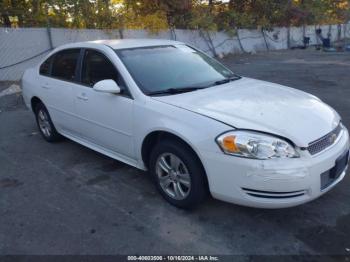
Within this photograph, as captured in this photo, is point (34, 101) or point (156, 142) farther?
point (34, 101)

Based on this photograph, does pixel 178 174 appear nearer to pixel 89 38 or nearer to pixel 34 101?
pixel 34 101

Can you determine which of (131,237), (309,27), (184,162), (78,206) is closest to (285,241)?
(184,162)

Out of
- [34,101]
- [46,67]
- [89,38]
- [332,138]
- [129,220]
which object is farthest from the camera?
[89,38]

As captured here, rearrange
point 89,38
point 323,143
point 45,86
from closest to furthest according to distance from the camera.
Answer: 1. point 323,143
2. point 45,86
3. point 89,38

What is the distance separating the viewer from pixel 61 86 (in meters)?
4.77

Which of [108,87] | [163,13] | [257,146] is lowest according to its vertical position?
[257,146]

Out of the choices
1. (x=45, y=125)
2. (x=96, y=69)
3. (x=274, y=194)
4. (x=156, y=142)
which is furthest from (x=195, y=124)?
(x=45, y=125)

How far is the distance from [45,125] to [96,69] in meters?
1.80

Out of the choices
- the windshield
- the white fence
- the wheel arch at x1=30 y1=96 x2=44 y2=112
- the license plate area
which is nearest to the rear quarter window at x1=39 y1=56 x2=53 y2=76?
the wheel arch at x1=30 y1=96 x2=44 y2=112

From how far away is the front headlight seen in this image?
9.35 ft

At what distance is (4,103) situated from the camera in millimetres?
8555

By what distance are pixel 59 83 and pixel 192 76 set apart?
1925mm

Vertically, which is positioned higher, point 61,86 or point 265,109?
point 61,86

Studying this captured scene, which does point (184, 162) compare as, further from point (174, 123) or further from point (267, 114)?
point (267, 114)
